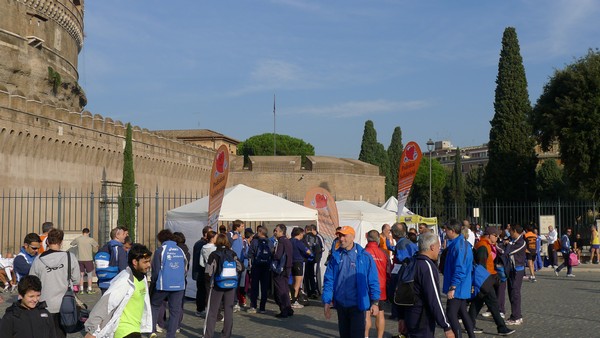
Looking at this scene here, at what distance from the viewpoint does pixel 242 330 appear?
10.8 m

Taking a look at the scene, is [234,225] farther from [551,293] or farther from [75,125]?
[75,125]

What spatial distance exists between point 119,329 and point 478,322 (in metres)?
7.38

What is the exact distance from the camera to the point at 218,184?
473 inches

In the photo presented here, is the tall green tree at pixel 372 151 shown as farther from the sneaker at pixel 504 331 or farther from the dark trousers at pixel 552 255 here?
the sneaker at pixel 504 331

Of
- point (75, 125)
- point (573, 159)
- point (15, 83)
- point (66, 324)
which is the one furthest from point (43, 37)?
point (66, 324)

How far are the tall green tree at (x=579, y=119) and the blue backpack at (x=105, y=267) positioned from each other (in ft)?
82.9

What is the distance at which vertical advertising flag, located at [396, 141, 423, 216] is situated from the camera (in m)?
15.3

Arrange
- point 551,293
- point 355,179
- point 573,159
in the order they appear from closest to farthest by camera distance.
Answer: point 551,293, point 573,159, point 355,179

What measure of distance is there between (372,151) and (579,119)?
38.6m

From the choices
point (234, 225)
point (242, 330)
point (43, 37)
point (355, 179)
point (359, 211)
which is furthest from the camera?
point (355, 179)

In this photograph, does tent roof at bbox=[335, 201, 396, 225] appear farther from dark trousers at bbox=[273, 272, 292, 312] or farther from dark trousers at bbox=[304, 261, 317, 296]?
dark trousers at bbox=[273, 272, 292, 312]

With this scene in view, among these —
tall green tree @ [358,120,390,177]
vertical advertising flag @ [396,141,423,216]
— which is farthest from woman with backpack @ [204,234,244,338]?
tall green tree @ [358,120,390,177]

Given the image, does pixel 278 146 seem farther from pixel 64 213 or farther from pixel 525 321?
pixel 525 321

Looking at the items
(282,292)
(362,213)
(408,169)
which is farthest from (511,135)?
(282,292)
